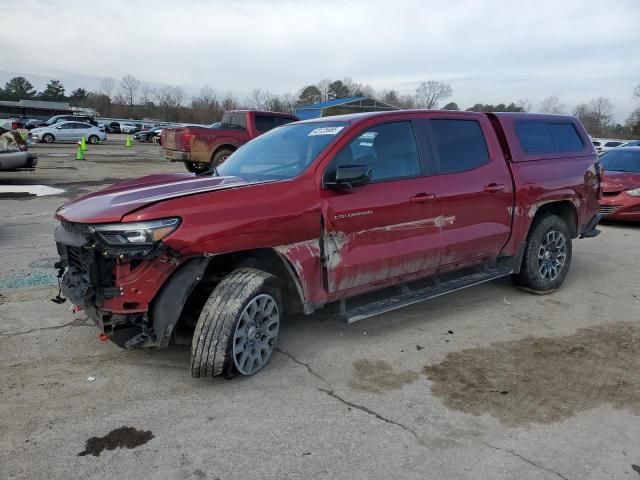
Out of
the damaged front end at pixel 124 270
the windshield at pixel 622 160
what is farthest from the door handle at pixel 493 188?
the windshield at pixel 622 160

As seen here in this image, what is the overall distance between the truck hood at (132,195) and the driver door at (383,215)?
2.60 ft

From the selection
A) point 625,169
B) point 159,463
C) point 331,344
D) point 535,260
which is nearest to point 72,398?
point 159,463

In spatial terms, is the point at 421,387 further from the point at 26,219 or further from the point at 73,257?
the point at 26,219

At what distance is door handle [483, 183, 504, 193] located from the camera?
16.5 feet

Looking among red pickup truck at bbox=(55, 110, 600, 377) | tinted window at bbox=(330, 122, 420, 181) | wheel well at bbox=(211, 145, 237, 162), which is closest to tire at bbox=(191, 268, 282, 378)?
red pickup truck at bbox=(55, 110, 600, 377)

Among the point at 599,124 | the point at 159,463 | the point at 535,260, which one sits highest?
the point at 599,124

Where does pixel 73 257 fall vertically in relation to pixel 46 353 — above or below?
above

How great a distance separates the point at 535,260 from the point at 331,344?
8.61ft

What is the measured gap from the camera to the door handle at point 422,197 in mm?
4415

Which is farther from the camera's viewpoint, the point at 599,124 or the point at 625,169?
the point at 599,124

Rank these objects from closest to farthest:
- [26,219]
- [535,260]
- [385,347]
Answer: [385,347]
[535,260]
[26,219]

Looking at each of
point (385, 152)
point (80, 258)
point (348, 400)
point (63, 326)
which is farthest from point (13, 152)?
point (348, 400)

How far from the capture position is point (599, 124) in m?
85.8

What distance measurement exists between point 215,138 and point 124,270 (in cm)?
1244
